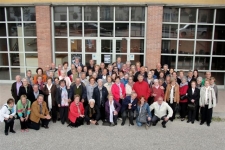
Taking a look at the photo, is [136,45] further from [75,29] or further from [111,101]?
[111,101]

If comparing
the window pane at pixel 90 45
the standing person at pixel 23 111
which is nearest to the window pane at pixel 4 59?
the window pane at pixel 90 45

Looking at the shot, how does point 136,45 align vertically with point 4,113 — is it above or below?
above

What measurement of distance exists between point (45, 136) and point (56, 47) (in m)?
6.98

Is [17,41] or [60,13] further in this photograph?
[17,41]

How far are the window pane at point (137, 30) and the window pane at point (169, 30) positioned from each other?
113cm

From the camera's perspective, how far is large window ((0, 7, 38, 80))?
41.1 ft

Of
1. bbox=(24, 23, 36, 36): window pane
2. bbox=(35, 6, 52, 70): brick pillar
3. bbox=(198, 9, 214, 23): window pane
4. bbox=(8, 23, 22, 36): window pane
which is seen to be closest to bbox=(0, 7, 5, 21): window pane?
bbox=(8, 23, 22, 36): window pane

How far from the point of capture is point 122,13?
40.0ft

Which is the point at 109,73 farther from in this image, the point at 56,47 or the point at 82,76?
the point at 56,47

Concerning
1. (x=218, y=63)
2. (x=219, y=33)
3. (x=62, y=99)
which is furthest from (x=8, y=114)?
(x=219, y=33)

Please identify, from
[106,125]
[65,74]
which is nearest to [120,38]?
[65,74]

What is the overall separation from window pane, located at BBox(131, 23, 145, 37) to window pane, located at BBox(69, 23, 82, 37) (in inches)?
113

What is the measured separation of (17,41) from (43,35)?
2.00 meters

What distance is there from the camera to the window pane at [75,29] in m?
12.5
